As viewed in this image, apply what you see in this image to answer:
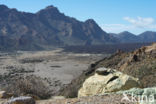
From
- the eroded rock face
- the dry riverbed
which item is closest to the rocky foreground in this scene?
the eroded rock face

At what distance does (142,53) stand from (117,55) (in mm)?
5353

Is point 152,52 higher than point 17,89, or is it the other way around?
point 152,52

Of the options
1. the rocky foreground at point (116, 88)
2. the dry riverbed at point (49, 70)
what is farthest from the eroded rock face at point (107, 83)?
the dry riverbed at point (49, 70)

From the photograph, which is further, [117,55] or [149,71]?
[117,55]

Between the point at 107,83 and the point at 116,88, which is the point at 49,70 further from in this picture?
the point at 116,88

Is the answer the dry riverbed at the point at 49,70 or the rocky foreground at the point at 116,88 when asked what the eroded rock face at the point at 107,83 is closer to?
the rocky foreground at the point at 116,88

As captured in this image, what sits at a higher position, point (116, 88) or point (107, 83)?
point (107, 83)

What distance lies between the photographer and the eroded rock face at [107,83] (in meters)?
12.1

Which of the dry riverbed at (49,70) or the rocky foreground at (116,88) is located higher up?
the rocky foreground at (116,88)

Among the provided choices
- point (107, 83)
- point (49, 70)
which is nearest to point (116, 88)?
point (107, 83)

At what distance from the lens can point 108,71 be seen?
46.3 feet

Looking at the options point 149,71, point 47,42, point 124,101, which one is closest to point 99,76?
point 124,101

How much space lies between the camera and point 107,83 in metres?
12.7

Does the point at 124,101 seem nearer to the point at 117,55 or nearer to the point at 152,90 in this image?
the point at 152,90
